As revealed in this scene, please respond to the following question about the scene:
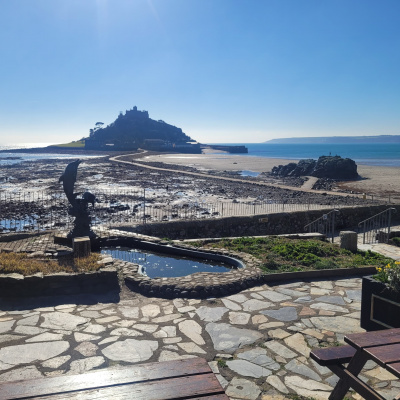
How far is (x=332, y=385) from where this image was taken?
384cm

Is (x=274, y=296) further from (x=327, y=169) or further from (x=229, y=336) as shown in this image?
(x=327, y=169)

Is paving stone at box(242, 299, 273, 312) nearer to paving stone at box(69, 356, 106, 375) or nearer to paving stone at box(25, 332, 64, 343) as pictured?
paving stone at box(69, 356, 106, 375)

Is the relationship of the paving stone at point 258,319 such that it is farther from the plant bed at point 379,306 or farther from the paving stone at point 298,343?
the plant bed at point 379,306

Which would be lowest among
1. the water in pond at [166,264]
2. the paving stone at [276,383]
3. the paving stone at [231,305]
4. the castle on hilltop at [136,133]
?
the water in pond at [166,264]

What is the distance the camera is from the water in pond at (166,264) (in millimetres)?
8094

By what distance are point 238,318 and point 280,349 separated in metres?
0.98

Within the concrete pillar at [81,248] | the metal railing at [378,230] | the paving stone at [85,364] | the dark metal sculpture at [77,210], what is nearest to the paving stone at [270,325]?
the paving stone at [85,364]

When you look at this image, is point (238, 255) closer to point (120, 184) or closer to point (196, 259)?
point (196, 259)

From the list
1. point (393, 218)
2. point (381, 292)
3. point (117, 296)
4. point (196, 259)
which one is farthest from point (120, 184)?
point (381, 292)

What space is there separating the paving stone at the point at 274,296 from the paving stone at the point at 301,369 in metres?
1.83

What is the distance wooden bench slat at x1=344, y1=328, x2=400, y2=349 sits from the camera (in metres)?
3.01

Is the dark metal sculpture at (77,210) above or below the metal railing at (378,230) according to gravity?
above

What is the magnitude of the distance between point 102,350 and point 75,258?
3625 millimetres

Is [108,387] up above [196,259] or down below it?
above
